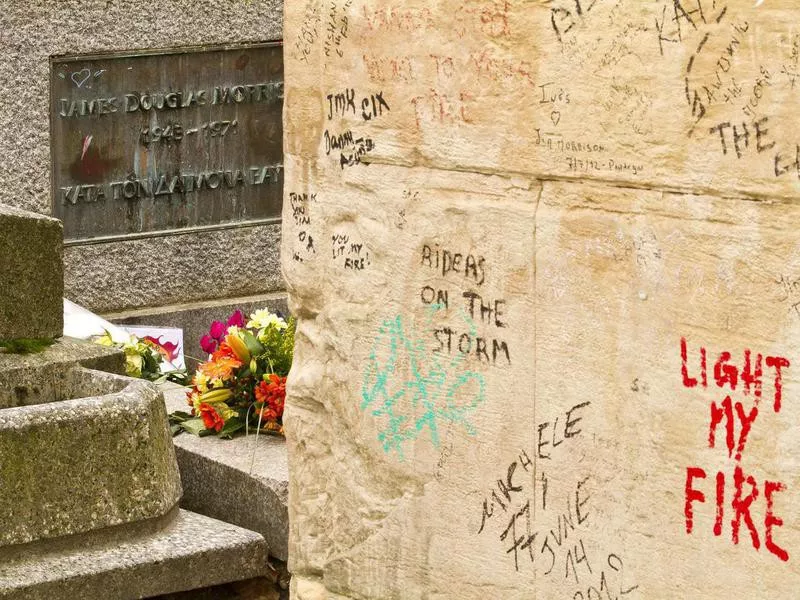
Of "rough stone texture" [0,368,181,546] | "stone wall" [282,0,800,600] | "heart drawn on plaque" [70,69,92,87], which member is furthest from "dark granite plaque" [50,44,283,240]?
"stone wall" [282,0,800,600]

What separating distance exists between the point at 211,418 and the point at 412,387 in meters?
2.08

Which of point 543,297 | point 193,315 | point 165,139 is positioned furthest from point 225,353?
point 543,297

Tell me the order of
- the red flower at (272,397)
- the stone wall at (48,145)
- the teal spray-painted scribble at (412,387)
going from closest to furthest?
the teal spray-painted scribble at (412,387) → the red flower at (272,397) → the stone wall at (48,145)

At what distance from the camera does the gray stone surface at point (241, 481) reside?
15.7 feet

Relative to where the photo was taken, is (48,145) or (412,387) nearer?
(412,387)

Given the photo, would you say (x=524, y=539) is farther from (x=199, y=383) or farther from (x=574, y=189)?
(x=199, y=383)

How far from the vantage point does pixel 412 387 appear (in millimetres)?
3332

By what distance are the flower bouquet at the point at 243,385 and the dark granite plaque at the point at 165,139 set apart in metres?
1.56

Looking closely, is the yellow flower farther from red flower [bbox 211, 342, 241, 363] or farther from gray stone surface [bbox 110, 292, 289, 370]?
gray stone surface [bbox 110, 292, 289, 370]

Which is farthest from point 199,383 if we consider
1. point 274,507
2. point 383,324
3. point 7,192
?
point 383,324

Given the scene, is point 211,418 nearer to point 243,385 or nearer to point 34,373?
point 243,385

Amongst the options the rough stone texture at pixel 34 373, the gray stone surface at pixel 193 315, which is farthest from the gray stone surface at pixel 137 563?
the gray stone surface at pixel 193 315

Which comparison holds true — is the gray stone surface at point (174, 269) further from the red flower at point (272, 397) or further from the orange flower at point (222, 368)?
the red flower at point (272, 397)

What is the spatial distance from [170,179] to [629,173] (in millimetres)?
4403
